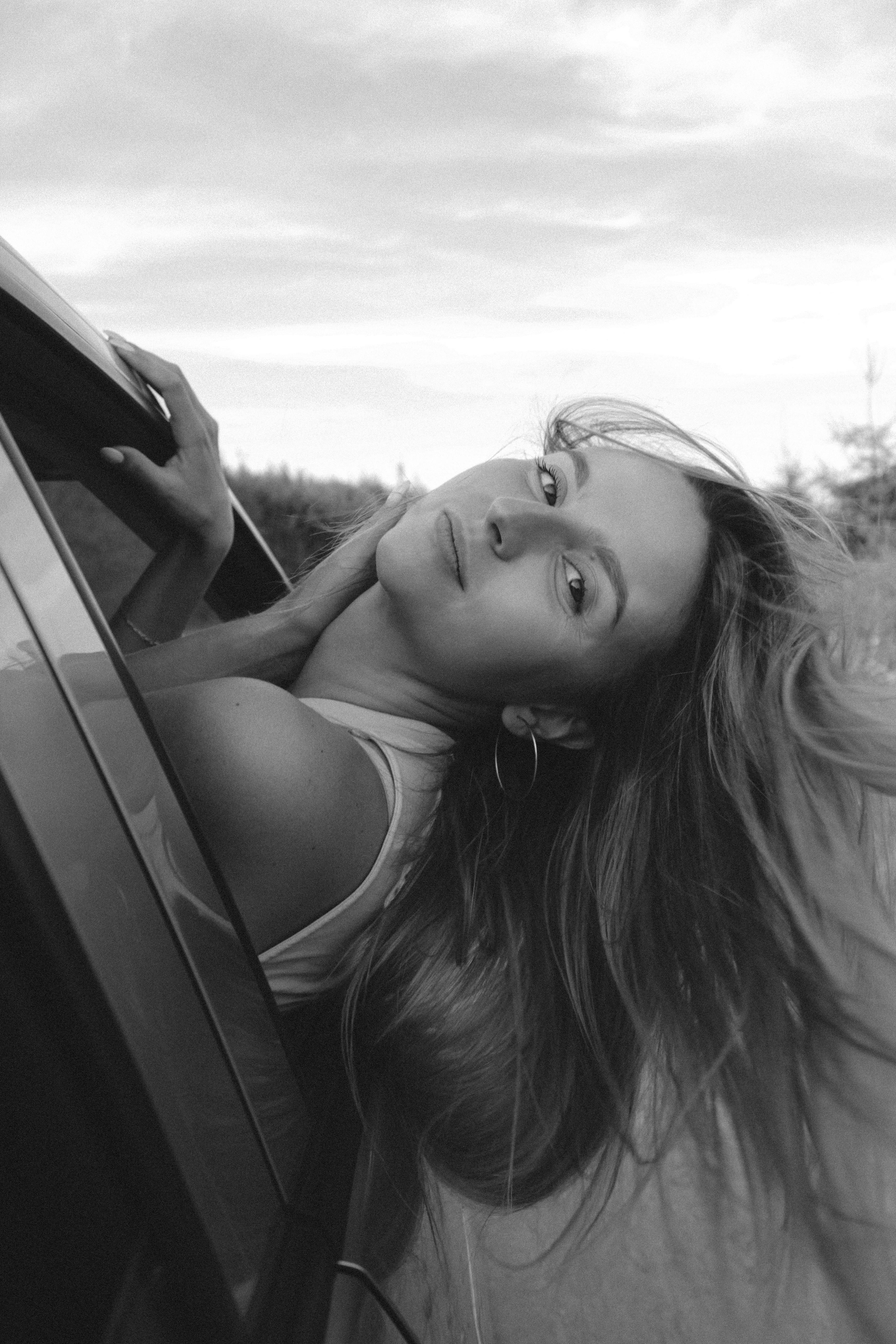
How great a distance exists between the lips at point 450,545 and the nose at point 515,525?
0.17ft

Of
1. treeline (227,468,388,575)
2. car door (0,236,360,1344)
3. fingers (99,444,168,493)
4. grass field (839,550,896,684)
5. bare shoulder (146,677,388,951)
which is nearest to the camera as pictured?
car door (0,236,360,1344)

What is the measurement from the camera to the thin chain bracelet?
197cm

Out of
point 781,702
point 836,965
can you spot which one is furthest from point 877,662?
point 836,965

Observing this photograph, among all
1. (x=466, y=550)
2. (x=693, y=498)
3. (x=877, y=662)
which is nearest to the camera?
(x=466, y=550)

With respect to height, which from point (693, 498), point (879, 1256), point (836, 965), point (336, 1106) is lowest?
point (879, 1256)

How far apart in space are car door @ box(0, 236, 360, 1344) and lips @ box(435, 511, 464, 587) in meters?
0.96

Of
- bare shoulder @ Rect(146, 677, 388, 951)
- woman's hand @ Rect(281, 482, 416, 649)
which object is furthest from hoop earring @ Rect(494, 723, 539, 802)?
bare shoulder @ Rect(146, 677, 388, 951)

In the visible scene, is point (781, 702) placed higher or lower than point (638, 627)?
lower

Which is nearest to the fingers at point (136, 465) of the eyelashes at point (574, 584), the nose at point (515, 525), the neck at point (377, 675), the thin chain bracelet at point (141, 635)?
the thin chain bracelet at point (141, 635)

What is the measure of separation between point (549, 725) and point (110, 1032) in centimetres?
139

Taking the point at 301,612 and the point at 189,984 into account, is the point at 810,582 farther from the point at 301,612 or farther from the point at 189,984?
the point at 189,984

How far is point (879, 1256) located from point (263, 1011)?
0.78m

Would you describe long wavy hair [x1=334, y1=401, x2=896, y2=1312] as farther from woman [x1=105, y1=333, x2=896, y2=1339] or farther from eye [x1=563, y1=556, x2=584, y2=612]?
eye [x1=563, y1=556, x2=584, y2=612]

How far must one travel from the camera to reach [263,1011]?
1023 millimetres
